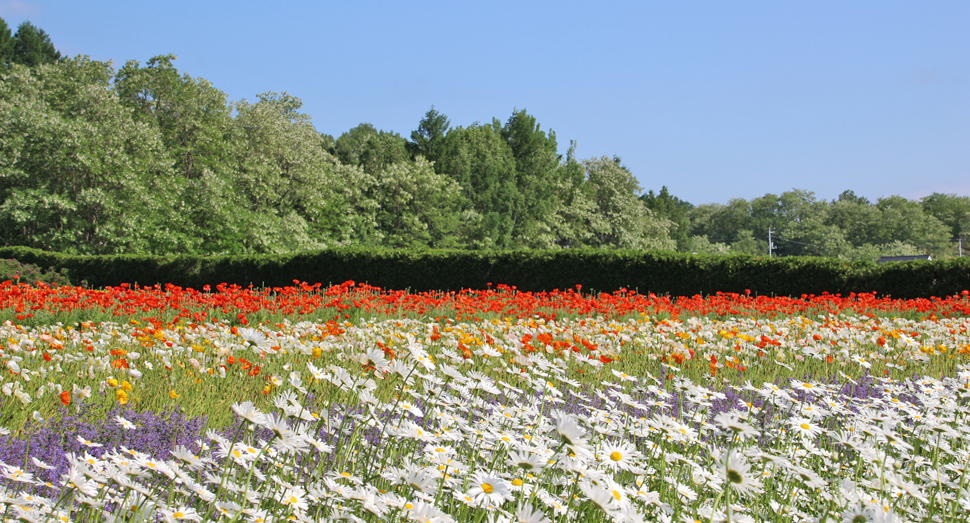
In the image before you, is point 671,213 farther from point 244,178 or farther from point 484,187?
point 244,178

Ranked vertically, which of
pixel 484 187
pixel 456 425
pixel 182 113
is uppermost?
pixel 182 113

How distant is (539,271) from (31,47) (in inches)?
1876

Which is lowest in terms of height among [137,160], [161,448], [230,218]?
[161,448]

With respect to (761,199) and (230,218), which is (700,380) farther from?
(761,199)

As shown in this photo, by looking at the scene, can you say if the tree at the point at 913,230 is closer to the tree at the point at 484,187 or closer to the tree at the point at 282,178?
the tree at the point at 484,187

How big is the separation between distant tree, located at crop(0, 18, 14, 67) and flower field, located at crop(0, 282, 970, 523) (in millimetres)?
44203

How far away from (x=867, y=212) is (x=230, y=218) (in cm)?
8771

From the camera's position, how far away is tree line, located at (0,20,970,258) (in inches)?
779

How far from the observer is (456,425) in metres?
2.26

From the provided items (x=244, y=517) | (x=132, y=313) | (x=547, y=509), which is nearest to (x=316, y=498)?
(x=244, y=517)

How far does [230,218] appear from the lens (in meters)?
21.5

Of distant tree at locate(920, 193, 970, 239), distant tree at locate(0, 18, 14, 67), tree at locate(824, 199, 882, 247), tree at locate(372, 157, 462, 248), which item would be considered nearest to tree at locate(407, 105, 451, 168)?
tree at locate(372, 157, 462, 248)

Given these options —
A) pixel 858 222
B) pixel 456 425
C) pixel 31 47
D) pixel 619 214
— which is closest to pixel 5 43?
pixel 31 47

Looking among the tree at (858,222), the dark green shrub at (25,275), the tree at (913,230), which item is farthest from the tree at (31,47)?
the tree at (913,230)
